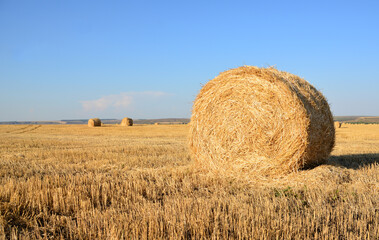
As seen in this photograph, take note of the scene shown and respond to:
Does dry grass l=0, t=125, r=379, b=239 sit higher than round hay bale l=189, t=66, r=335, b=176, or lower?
lower

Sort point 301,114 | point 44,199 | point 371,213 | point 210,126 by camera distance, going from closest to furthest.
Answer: point 371,213, point 44,199, point 301,114, point 210,126

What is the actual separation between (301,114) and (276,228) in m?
3.54

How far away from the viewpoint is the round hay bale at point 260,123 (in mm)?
6375

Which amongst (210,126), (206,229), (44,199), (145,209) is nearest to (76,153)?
(210,126)

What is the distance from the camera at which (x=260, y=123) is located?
672 centimetres

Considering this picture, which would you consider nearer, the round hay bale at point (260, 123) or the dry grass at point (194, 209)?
the dry grass at point (194, 209)

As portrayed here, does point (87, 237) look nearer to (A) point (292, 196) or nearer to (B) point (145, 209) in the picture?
(B) point (145, 209)

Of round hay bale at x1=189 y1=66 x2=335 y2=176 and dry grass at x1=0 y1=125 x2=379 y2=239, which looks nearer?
dry grass at x1=0 y1=125 x2=379 y2=239

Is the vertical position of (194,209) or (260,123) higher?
(260,123)

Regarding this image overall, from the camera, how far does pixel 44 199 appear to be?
4.34 metres

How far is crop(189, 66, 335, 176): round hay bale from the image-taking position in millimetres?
6375

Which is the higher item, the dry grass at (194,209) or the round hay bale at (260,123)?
the round hay bale at (260,123)

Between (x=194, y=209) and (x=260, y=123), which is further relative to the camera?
(x=260, y=123)

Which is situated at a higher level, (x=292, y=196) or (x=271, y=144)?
(x=271, y=144)
